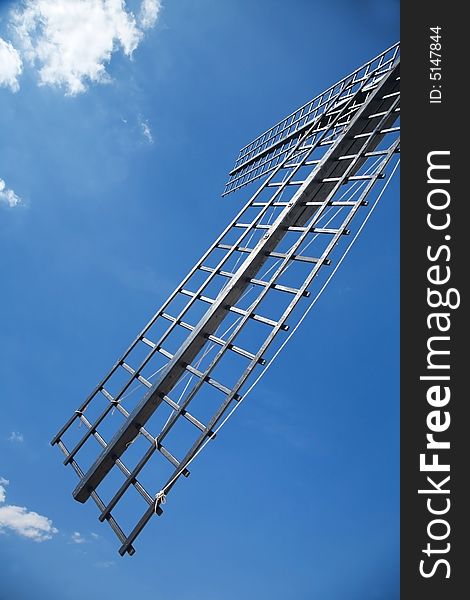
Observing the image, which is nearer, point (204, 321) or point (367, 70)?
point (204, 321)

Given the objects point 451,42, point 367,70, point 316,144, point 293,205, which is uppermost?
point 367,70

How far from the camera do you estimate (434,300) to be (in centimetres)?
368

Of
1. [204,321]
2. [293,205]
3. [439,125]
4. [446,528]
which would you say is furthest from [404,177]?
[446,528]

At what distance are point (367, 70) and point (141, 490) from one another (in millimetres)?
6893

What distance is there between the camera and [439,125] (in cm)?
404

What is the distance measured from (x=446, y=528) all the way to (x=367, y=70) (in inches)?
258

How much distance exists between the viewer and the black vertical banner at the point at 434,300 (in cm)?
329

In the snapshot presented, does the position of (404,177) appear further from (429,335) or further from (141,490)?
(141,490)

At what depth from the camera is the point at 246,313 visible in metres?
4.25

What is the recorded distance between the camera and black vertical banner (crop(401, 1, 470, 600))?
10.8ft

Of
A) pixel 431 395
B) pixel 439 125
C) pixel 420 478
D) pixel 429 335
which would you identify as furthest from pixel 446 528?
pixel 439 125

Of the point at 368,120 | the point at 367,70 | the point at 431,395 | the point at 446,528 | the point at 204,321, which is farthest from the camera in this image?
the point at 367,70

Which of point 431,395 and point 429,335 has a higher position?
point 429,335

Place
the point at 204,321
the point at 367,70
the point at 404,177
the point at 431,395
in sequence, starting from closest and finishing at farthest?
the point at 431,395
the point at 404,177
the point at 204,321
the point at 367,70
